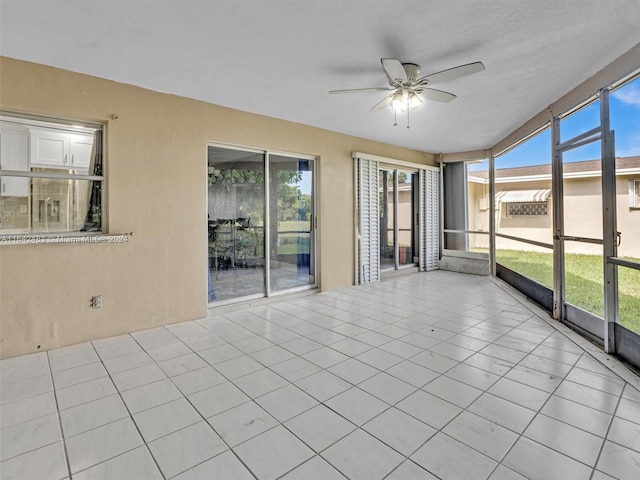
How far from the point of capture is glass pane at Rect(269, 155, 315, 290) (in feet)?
15.5

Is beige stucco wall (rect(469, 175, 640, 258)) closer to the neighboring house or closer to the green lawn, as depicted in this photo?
the neighboring house

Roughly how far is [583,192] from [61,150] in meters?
5.46

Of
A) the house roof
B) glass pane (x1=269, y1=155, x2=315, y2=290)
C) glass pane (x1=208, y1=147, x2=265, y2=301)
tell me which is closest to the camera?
the house roof

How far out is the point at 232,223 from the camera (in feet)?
14.2

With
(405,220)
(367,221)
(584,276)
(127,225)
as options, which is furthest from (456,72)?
(405,220)

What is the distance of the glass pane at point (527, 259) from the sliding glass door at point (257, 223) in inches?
133

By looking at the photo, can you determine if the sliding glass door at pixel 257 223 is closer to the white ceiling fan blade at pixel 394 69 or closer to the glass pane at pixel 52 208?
the glass pane at pixel 52 208

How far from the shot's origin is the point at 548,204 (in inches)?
168

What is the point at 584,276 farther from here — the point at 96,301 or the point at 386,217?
the point at 96,301

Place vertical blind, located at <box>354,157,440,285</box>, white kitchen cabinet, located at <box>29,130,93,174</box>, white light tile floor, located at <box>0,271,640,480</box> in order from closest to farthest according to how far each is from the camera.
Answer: white light tile floor, located at <box>0,271,640,480</box> < white kitchen cabinet, located at <box>29,130,93,174</box> < vertical blind, located at <box>354,157,440,285</box>

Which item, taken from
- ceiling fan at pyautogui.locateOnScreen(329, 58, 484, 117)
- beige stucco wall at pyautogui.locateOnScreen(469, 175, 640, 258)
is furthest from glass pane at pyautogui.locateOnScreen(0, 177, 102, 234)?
beige stucco wall at pyautogui.locateOnScreen(469, 175, 640, 258)

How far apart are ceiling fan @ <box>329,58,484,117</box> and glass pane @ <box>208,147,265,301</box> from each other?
184cm

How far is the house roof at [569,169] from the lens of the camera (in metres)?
2.75

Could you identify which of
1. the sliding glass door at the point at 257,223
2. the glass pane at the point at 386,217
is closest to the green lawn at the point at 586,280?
the glass pane at the point at 386,217
